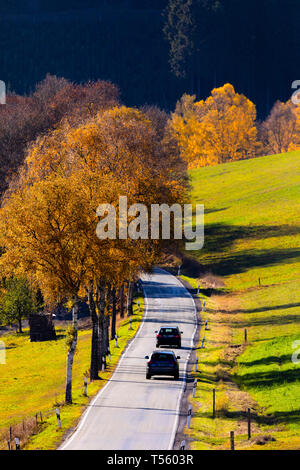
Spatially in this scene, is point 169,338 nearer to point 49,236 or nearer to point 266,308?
point 266,308

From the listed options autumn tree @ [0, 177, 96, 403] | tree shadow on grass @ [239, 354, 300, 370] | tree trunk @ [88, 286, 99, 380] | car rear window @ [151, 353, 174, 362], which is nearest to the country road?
tree trunk @ [88, 286, 99, 380]

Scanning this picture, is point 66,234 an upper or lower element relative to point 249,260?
lower

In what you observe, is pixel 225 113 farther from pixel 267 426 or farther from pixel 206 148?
pixel 267 426

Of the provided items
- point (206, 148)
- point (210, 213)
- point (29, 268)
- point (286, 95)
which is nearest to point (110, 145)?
point (29, 268)

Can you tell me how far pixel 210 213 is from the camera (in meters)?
101

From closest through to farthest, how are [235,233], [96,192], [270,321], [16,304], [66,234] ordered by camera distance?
[66,234]
[96,192]
[270,321]
[16,304]
[235,233]

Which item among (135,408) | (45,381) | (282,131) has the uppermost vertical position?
(282,131)

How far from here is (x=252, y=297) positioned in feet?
222

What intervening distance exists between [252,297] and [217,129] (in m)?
63.9

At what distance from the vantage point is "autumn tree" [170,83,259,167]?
416 ft

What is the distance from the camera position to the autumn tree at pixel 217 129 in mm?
126938

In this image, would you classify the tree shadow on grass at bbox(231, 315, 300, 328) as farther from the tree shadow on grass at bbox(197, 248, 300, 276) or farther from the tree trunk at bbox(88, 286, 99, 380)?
the tree shadow on grass at bbox(197, 248, 300, 276)

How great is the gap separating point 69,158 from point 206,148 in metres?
85.5

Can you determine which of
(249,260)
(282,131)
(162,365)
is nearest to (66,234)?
(162,365)
